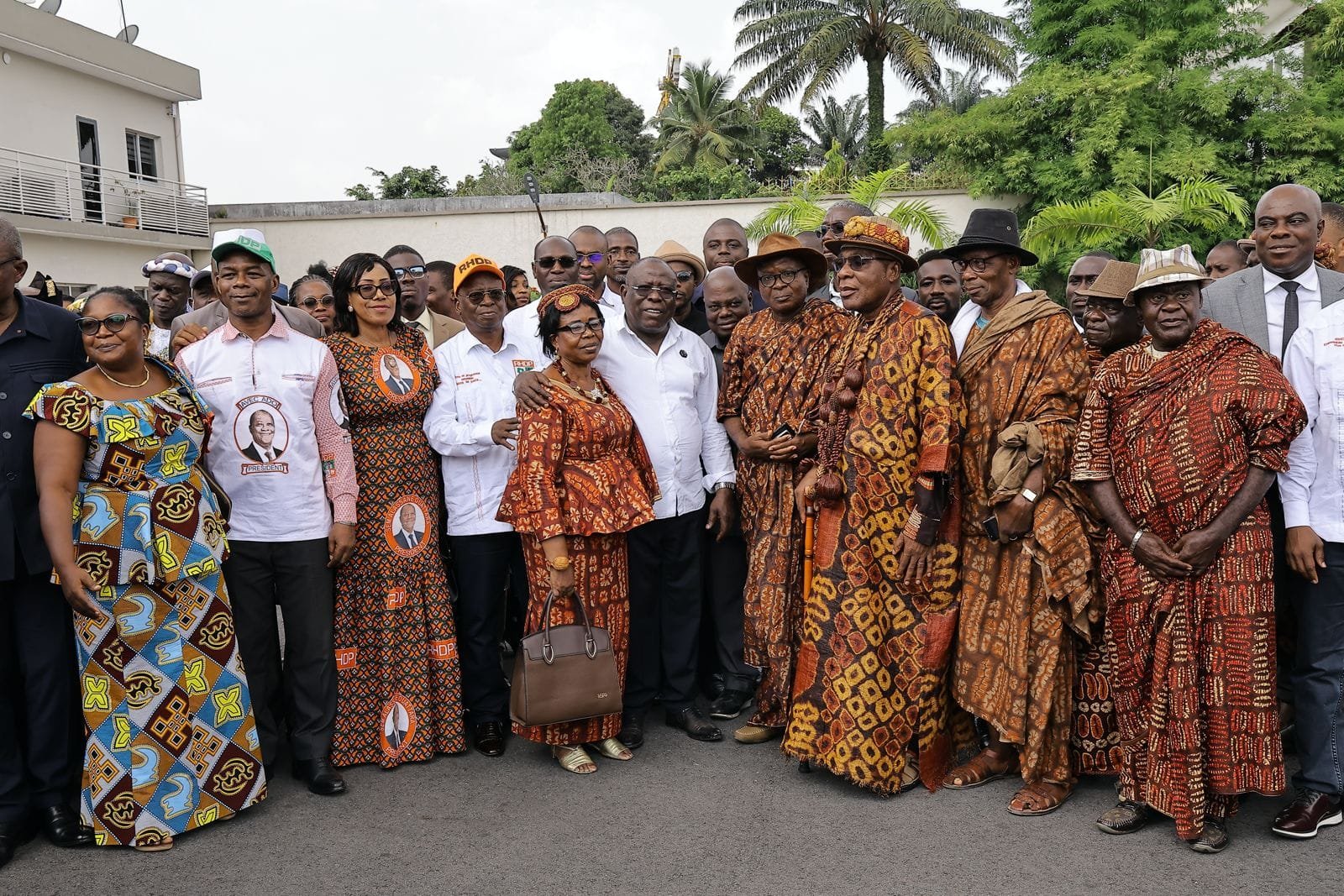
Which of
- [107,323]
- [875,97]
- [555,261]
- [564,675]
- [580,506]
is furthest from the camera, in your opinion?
[875,97]

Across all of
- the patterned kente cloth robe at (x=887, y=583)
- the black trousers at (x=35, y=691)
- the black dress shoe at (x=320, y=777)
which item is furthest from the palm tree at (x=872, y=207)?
the black trousers at (x=35, y=691)

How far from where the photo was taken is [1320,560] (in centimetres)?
398

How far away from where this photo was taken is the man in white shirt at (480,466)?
4.92 m

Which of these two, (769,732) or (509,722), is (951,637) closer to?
(769,732)

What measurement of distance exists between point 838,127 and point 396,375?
1455 inches

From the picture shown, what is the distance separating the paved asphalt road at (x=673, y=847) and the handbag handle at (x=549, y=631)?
0.57 meters

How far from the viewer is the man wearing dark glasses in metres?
4.02

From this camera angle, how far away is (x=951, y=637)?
14.6 feet

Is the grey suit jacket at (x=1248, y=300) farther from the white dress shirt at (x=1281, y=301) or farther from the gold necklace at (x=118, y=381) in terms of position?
the gold necklace at (x=118, y=381)

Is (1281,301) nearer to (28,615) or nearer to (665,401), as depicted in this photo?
(665,401)

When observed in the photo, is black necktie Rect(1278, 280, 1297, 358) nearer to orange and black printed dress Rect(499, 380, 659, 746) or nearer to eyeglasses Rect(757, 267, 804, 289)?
eyeglasses Rect(757, 267, 804, 289)

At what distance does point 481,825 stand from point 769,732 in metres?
1.49

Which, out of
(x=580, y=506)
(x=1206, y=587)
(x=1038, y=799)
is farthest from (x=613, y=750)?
(x=1206, y=587)

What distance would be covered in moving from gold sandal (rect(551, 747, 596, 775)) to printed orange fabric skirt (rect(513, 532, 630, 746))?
5 cm
